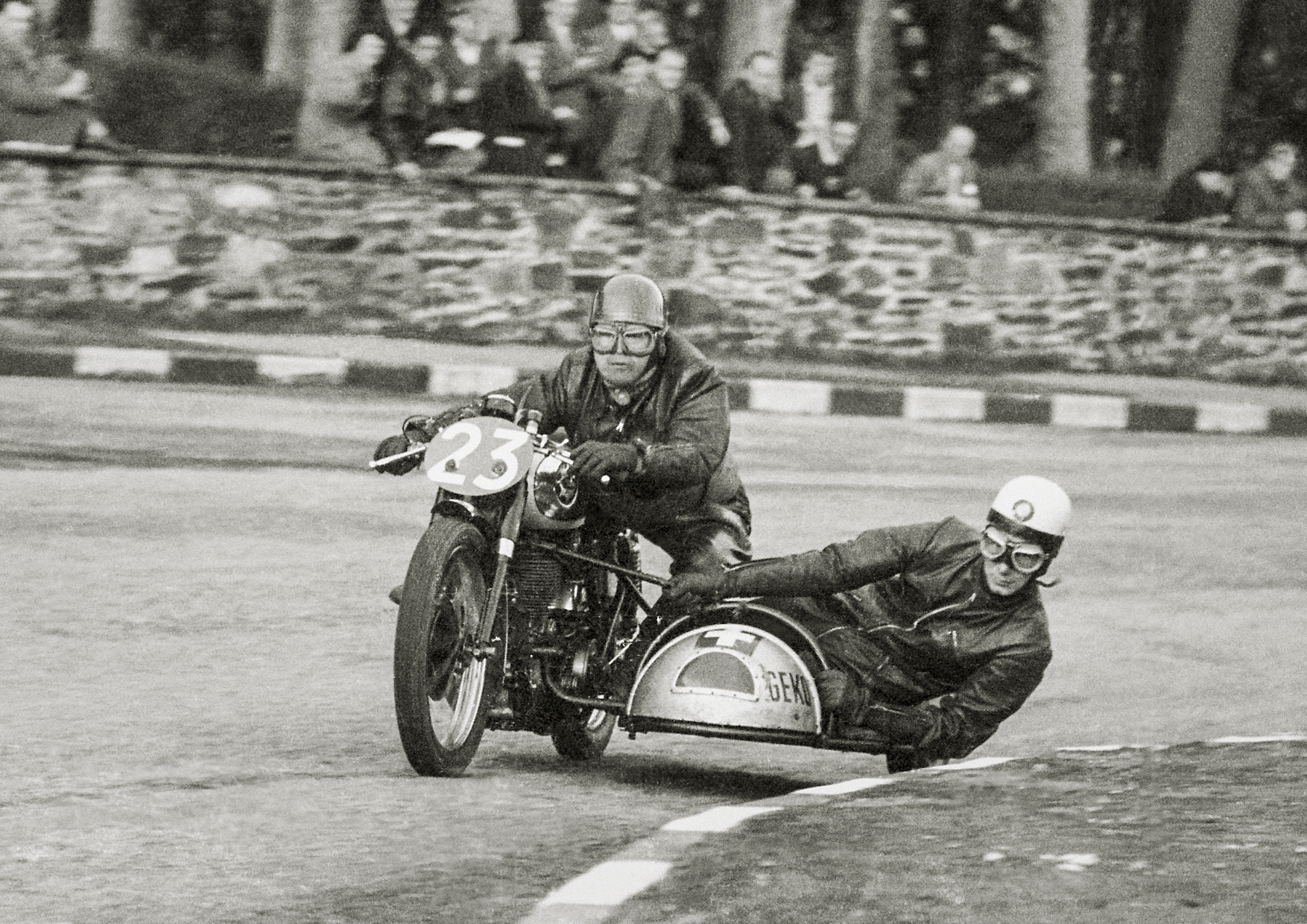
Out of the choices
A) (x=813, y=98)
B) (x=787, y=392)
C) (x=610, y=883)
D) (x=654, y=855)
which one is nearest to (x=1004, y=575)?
(x=654, y=855)

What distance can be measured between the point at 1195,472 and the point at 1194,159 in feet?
37.3

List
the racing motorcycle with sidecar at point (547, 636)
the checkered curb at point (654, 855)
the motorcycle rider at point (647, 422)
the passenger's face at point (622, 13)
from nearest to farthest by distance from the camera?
the checkered curb at point (654, 855) → the racing motorcycle with sidecar at point (547, 636) → the motorcycle rider at point (647, 422) → the passenger's face at point (622, 13)

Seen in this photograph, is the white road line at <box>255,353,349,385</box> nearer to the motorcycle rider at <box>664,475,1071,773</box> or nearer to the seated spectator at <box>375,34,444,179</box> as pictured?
the seated spectator at <box>375,34,444,179</box>

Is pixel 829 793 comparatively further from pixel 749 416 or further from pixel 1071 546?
pixel 749 416

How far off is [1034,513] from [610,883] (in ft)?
7.94

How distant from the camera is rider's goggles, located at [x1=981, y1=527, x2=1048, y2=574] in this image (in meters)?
8.74

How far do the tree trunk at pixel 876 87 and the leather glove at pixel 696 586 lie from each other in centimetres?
1700

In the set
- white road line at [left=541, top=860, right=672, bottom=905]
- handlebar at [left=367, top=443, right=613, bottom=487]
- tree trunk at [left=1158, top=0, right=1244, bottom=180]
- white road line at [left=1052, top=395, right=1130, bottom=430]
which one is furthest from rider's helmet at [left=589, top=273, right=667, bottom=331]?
tree trunk at [left=1158, top=0, right=1244, bottom=180]

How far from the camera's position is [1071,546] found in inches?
580

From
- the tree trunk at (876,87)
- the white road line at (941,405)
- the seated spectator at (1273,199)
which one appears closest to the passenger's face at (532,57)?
the white road line at (941,405)

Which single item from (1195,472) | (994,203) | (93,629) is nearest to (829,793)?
(93,629)

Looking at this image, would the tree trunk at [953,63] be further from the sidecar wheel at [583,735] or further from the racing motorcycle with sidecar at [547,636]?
the racing motorcycle with sidecar at [547,636]

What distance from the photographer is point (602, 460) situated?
8562mm

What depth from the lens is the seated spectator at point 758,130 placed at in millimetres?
22078
